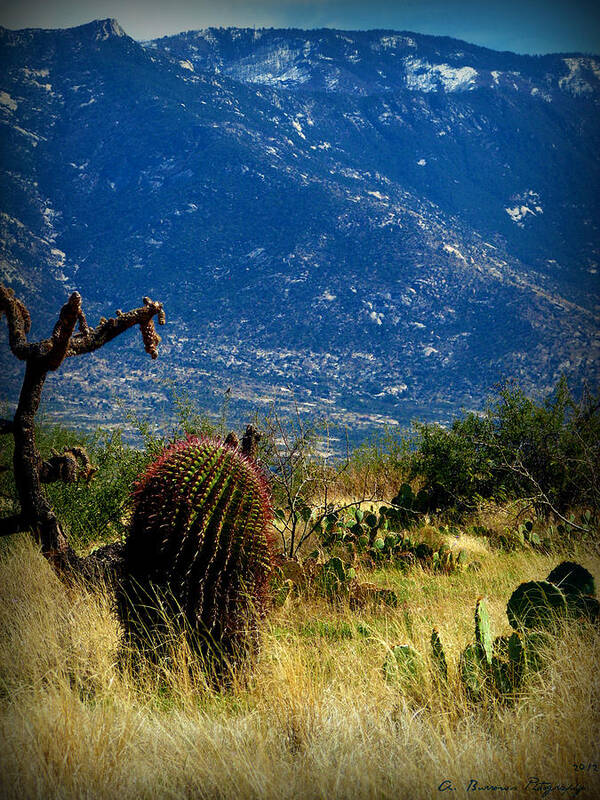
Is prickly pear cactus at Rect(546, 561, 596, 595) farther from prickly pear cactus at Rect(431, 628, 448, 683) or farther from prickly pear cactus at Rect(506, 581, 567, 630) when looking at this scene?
prickly pear cactus at Rect(431, 628, 448, 683)

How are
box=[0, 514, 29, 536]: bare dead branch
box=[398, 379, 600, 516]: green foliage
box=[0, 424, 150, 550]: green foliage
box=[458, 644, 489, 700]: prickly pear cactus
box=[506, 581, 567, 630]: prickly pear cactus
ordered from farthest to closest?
box=[398, 379, 600, 516]: green foliage < box=[0, 424, 150, 550]: green foliage < box=[0, 514, 29, 536]: bare dead branch < box=[506, 581, 567, 630]: prickly pear cactus < box=[458, 644, 489, 700]: prickly pear cactus

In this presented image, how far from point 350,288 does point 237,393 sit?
63838 mm

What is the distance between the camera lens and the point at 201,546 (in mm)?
4070

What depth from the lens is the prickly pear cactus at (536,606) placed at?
424 centimetres

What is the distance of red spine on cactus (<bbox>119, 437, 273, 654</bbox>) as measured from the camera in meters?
4.09

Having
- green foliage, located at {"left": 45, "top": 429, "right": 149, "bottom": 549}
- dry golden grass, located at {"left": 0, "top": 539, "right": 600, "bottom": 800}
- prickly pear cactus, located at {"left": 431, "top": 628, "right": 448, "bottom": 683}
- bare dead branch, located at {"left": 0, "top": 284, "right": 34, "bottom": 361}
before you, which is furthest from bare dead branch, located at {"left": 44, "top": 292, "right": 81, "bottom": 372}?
green foliage, located at {"left": 45, "top": 429, "right": 149, "bottom": 549}

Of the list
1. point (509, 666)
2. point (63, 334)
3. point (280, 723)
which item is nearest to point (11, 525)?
point (63, 334)

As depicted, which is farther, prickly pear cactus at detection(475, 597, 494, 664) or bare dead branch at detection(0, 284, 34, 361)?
bare dead branch at detection(0, 284, 34, 361)

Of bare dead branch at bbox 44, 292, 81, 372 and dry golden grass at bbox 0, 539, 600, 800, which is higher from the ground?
bare dead branch at bbox 44, 292, 81, 372

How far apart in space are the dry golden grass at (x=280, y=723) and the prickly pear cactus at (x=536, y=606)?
19cm

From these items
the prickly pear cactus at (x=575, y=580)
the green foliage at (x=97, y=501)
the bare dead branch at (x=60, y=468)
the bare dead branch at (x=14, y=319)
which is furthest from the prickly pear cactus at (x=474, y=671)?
the green foliage at (x=97, y=501)

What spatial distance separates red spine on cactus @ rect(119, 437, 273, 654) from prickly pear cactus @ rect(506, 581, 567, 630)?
63.8 inches

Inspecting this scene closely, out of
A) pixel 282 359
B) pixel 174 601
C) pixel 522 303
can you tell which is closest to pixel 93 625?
pixel 174 601

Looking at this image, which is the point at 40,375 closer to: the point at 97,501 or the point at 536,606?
the point at 536,606
